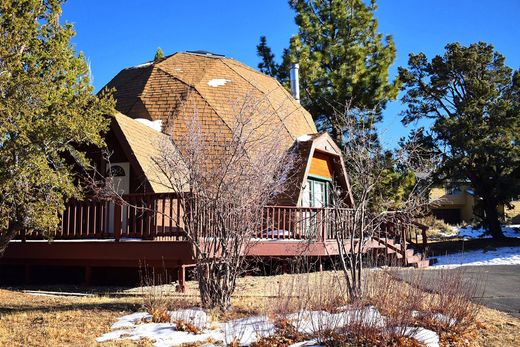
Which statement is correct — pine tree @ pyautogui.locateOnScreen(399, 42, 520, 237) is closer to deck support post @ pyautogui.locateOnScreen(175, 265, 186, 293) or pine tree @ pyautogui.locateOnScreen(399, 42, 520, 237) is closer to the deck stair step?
the deck stair step

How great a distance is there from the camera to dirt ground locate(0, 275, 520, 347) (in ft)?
22.1

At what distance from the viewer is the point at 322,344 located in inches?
249

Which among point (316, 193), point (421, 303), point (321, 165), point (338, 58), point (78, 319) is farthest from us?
point (338, 58)

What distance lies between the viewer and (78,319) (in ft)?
25.3

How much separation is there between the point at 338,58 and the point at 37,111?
67.1 ft

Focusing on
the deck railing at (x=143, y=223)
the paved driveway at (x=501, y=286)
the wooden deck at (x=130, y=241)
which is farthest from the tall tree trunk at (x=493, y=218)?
the wooden deck at (x=130, y=241)

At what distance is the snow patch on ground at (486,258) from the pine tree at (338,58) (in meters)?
8.59

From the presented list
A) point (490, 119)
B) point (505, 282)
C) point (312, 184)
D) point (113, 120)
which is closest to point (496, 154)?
point (490, 119)

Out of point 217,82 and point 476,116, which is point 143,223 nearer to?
point 217,82

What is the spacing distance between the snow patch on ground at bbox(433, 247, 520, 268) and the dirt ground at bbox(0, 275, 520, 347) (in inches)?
360

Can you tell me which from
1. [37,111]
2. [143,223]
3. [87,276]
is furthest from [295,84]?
[37,111]

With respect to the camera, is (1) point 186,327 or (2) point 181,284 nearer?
(1) point 186,327

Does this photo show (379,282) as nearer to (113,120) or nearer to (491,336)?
(491,336)

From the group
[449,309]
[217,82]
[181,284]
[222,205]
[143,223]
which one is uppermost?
[217,82]
